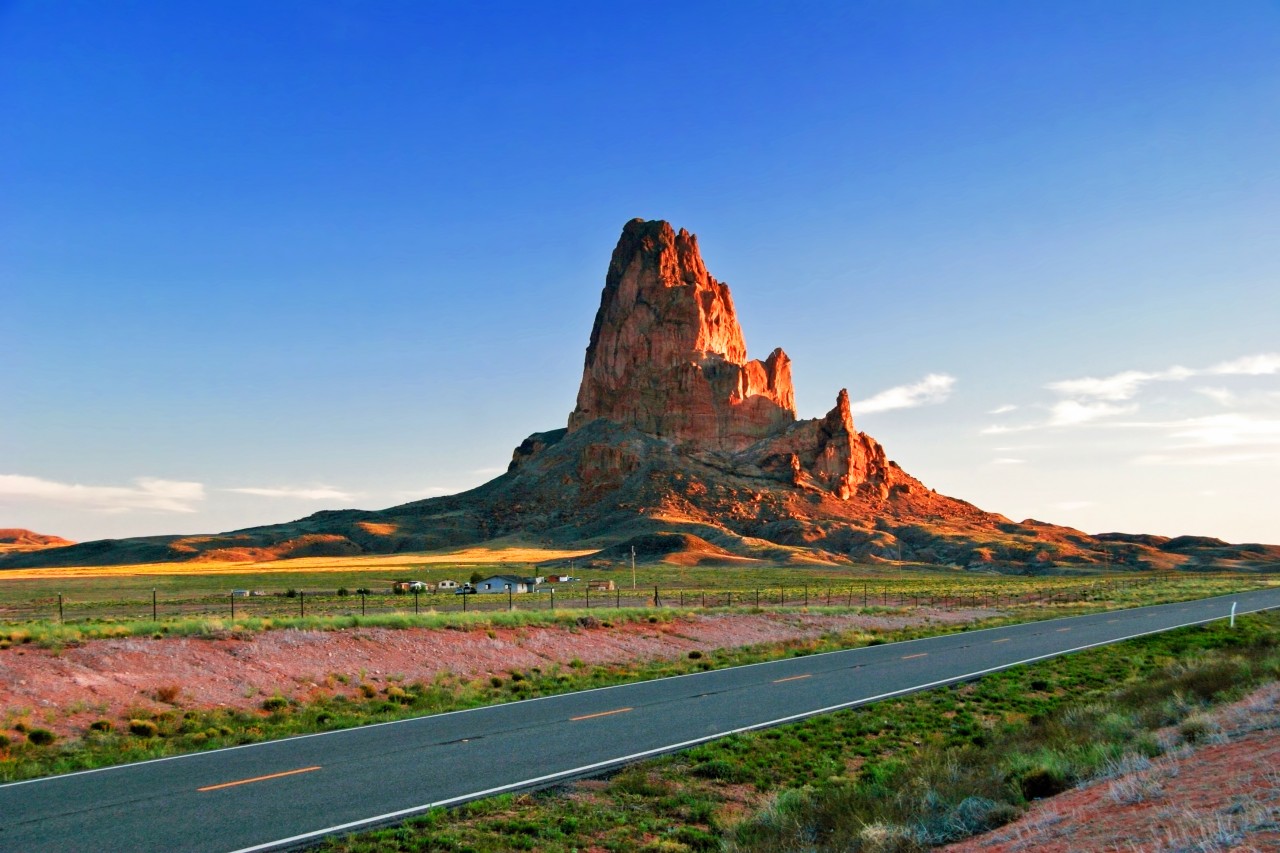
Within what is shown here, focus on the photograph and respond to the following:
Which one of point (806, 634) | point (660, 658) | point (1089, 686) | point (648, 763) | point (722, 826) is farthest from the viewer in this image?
point (806, 634)

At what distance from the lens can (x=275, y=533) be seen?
6762 inches

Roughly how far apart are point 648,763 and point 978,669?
1470cm

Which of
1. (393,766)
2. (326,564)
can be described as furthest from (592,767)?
(326,564)

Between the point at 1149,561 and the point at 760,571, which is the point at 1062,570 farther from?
the point at 760,571

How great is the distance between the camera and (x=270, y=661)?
23125 mm

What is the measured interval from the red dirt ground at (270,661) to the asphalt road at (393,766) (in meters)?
5.15

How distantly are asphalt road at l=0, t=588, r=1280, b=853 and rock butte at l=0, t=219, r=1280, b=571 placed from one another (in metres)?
99.7

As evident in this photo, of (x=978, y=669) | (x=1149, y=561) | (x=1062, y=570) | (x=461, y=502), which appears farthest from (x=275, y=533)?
(x=978, y=669)

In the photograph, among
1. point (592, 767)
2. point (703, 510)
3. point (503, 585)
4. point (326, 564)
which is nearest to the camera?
point (592, 767)

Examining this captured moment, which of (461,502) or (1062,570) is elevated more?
(461,502)

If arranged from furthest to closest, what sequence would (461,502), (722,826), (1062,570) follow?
1. (461,502)
2. (1062,570)
3. (722,826)

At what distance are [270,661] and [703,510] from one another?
449 feet

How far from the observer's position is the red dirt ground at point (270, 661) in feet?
60.5

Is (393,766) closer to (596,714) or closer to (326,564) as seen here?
(596,714)
